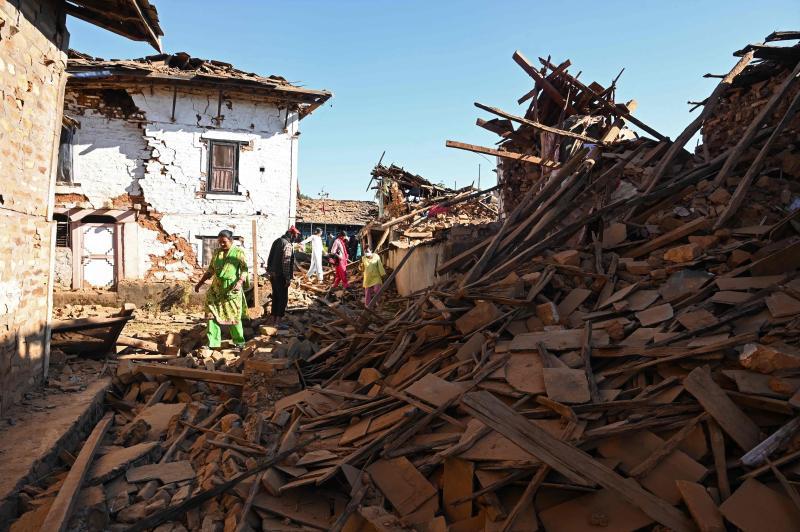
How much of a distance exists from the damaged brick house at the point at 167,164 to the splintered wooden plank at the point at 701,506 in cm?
1322

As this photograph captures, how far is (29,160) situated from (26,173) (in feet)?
0.49

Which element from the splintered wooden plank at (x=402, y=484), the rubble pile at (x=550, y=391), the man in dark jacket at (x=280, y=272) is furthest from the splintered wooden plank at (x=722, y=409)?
the man in dark jacket at (x=280, y=272)

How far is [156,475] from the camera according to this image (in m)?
3.92

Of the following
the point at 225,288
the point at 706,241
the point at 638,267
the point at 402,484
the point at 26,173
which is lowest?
the point at 402,484

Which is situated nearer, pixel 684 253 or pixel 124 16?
pixel 684 253

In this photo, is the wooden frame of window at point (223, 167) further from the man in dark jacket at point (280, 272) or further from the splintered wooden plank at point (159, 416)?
the splintered wooden plank at point (159, 416)

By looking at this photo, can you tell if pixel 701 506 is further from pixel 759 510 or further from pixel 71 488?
pixel 71 488

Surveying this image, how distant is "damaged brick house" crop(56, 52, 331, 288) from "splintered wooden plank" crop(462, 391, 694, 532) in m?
12.1

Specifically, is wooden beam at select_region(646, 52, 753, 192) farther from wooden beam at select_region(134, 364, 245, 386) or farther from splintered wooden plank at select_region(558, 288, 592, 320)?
wooden beam at select_region(134, 364, 245, 386)

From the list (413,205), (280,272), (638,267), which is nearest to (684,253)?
(638,267)

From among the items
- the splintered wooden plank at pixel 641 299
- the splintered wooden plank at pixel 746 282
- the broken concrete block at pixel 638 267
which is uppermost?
the broken concrete block at pixel 638 267

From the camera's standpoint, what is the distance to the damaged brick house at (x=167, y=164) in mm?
12914

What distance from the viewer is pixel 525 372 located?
12.3 ft

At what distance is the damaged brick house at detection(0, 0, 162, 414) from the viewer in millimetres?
4504
